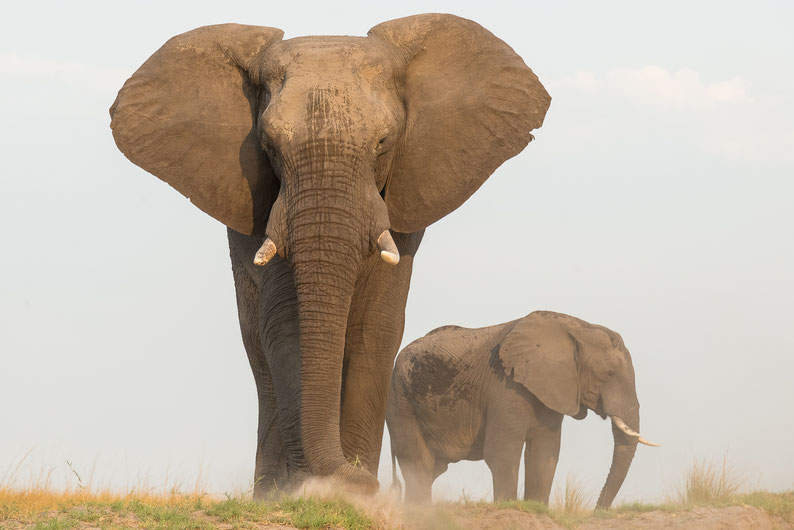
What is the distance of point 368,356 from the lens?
935 centimetres

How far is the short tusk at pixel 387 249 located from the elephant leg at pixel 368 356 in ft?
2.31

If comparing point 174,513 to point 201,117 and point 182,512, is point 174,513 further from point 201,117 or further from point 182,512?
point 201,117

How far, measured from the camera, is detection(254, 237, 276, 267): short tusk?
27.2ft

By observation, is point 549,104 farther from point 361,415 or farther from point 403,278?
point 361,415

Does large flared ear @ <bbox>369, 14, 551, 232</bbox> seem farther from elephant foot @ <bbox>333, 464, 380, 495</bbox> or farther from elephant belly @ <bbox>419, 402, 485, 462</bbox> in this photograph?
elephant belly @ <bbox>419, 402, 485, 462</bbox>

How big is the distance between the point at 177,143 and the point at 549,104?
2918mm

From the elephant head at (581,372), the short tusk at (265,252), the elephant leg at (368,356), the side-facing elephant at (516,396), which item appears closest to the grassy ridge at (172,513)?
the elephant leg at (368,356)

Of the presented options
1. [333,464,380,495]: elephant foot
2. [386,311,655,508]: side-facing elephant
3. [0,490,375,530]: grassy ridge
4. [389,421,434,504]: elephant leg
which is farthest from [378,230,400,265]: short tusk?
[389,421,434,504]: elephant leg

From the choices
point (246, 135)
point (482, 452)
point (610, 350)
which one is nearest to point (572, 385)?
point (610, 350)

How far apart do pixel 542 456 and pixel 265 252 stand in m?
9.21

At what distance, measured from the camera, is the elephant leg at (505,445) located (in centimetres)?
1667

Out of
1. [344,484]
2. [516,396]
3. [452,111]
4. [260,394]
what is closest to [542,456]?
[516,396]

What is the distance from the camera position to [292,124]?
845 cm

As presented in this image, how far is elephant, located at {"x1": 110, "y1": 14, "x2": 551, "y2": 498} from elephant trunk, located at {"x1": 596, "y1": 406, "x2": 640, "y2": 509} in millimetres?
7497
